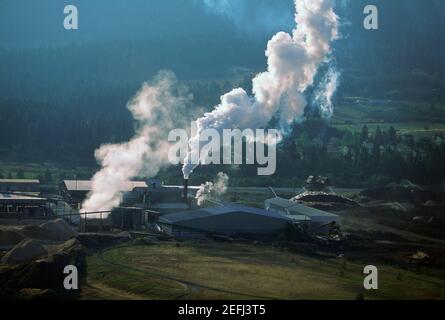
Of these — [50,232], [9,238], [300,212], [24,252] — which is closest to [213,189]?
[300,212]

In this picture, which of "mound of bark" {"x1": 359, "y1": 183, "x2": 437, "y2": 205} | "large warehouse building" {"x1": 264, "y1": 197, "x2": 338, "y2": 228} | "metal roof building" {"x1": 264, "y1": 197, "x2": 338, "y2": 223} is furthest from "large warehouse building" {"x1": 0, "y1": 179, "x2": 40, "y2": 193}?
"mound of bark" {"x1": 359, "y1": 183, "x2": 437, "y2": 205}

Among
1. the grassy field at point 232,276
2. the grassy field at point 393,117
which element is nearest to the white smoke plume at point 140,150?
the grassy field at point 232,276

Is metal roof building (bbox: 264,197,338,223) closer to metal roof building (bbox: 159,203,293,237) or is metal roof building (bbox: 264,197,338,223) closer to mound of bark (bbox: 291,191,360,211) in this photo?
metal roof building (bbox: 159,203,293,237)

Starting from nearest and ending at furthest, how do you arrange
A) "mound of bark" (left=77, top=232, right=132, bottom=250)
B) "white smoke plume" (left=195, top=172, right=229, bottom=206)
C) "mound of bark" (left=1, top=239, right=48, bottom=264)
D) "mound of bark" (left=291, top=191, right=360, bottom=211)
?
"mound of bark" (left=1, top=239, right=48, bottom=264) < "mound of bark" (left=77, top=232, right=132, bottom=250) < "white smoke plume" (left=195, top=172, right=229, bottom=206) < "mound of bark" (left=291, top=191, right=360, bottom=211)

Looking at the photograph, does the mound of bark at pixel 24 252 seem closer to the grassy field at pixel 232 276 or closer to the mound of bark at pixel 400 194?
the grassy field at pixel 232 276
